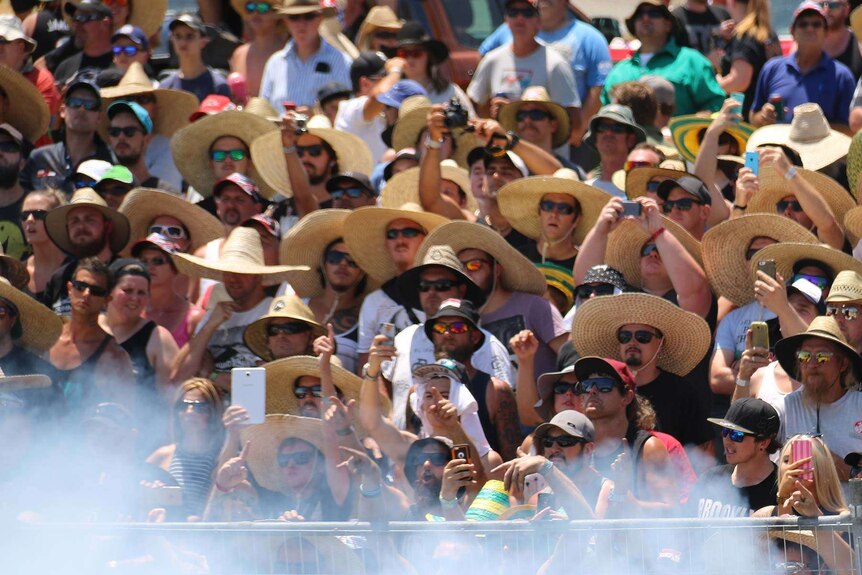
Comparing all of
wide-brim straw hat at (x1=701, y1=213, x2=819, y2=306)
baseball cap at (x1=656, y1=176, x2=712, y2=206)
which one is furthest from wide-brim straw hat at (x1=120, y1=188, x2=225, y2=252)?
wide-brim straw hat at (x1=701, y1=213, x2=819, y2=306)

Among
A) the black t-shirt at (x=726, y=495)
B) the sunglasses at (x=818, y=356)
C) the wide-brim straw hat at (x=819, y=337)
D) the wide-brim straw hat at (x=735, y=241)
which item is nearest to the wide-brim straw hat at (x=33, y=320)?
the wide-brim straw hat at (x=735, y=241)

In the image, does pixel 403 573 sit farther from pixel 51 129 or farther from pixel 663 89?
pixel 51 129

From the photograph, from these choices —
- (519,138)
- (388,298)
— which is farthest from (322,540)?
(519,138)

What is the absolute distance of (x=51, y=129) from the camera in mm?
12336

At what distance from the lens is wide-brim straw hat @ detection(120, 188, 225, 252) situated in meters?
10.2

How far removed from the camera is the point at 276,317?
8914 millimetres

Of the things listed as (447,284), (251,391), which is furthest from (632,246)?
(251,391)

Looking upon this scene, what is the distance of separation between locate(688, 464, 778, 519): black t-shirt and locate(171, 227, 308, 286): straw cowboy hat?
305 centimetres

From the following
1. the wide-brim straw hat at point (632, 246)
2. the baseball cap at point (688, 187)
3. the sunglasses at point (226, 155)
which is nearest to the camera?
the wide-brim straw hat at point (632, 246)

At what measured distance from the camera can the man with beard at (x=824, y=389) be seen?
7.33 metres

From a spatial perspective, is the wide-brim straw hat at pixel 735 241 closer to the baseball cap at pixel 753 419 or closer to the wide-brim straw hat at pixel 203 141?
the baseball cap at pixel 753 419

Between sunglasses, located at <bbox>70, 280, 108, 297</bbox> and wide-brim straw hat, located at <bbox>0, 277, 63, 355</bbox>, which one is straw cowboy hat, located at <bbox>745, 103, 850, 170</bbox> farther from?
wide-brim straw hat, located at <bbox>0, 277, 63, 355</bbox>

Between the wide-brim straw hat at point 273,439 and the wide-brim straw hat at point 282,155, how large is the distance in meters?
2.76

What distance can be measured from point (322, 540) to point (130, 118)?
Answer: 18.2ft
